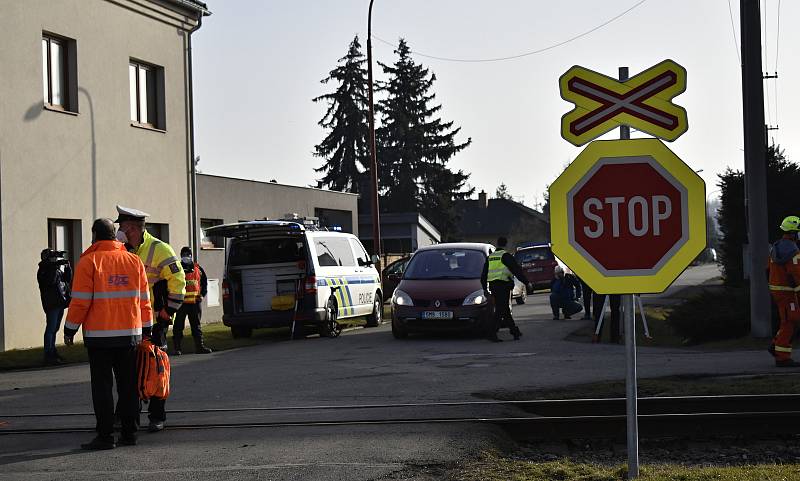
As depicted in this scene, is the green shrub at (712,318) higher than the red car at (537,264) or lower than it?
lower

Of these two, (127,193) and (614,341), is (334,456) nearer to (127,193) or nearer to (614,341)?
(614,341)

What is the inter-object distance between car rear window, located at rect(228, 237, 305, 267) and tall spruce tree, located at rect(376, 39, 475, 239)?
165ft

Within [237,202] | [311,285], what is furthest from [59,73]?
[237,202]

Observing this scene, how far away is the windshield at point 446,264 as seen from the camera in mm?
19531

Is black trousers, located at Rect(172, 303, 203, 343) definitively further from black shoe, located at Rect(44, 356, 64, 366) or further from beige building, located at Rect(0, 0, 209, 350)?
beige building, located at Rect(0, 0, 209, 350)

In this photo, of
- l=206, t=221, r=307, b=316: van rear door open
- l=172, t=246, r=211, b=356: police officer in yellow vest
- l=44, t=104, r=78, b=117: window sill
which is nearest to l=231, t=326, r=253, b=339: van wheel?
l=206, t=221, r=307, b=316: van rear door open

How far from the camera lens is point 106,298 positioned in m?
8.32

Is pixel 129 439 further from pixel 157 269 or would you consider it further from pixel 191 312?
pixel 191 312

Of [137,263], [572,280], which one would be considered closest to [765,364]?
[137,263]

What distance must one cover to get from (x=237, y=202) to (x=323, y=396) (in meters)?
19.2

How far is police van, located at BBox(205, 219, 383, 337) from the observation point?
63.2 feet

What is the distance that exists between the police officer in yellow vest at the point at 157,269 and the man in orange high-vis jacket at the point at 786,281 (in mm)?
6872

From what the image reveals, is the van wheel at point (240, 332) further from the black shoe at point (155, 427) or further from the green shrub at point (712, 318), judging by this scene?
the black shoe at point (155, 427)

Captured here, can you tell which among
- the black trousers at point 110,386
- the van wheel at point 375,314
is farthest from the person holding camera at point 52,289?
the van wheel at point 375,314
